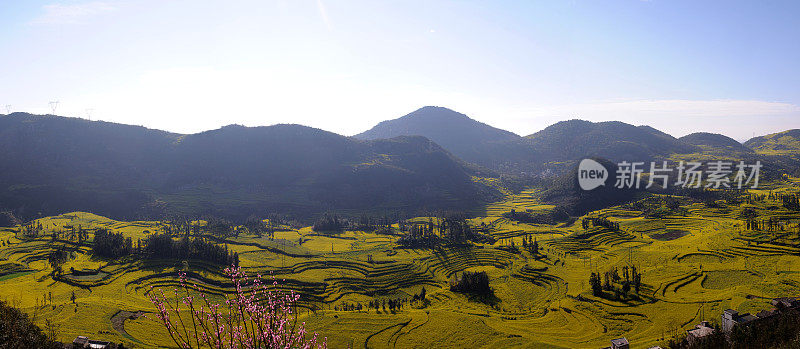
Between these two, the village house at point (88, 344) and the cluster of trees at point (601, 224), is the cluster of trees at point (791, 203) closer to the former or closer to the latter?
the cluster of trees at point (601, 224)

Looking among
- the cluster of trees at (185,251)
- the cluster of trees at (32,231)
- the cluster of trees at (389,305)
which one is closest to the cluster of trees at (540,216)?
the cluster of trees at (389,305)

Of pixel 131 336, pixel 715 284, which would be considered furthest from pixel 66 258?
pixel 715 284

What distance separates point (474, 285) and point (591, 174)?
115m

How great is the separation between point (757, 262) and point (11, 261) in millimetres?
134241

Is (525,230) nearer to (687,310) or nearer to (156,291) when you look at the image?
(687,310)

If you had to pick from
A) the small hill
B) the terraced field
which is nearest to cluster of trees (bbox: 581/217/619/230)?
the terraced field

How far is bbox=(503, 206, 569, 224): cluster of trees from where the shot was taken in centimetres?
12744

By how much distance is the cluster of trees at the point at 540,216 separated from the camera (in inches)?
5017

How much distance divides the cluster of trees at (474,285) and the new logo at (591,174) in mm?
105369

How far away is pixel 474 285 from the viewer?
64.8 metres

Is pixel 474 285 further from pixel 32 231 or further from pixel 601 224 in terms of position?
pixel 32 231

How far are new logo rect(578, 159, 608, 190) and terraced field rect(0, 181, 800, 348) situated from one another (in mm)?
45100

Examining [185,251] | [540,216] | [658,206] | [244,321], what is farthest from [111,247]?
[658,206]

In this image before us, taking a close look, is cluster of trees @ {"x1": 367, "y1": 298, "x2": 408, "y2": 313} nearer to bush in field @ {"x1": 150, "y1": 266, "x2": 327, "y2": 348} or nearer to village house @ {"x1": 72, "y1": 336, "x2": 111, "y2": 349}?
village house @ {"x1": 72, "y1": 336, "x2": 111, "y2": 349}
